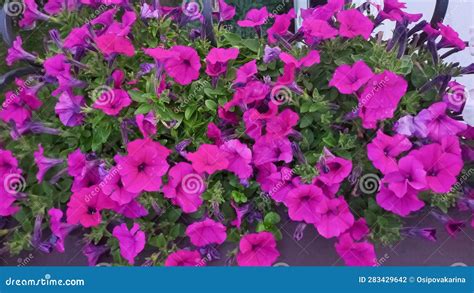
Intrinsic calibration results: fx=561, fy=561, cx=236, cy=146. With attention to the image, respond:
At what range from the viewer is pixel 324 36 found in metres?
1.01

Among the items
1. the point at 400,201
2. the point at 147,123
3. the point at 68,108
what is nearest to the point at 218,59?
the point at 147,123

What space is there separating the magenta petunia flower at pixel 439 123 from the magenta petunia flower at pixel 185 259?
18.5 inches

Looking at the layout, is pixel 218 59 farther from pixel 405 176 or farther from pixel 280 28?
pixel 405 176

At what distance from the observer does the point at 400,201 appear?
96 cm

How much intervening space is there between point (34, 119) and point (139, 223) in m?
0.31

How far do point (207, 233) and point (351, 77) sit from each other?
375mm

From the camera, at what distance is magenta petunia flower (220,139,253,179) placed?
3.22 ft

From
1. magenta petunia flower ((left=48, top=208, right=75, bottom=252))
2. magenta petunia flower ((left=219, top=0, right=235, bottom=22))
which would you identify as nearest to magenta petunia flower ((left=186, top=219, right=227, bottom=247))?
magenta petunia flower ((left=48, top=208, right=75, bottom=252))

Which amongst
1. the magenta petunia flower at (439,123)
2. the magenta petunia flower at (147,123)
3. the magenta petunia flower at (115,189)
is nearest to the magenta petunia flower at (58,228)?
the magenta petunia flower at (115,189)

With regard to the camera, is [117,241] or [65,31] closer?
[117,241]

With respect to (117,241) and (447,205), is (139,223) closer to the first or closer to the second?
(117,241)

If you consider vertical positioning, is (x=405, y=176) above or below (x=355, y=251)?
above

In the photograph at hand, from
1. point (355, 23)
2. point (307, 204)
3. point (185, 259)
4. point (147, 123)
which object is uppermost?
point (355, 23)

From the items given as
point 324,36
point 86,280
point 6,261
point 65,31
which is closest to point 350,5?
point 324,36
